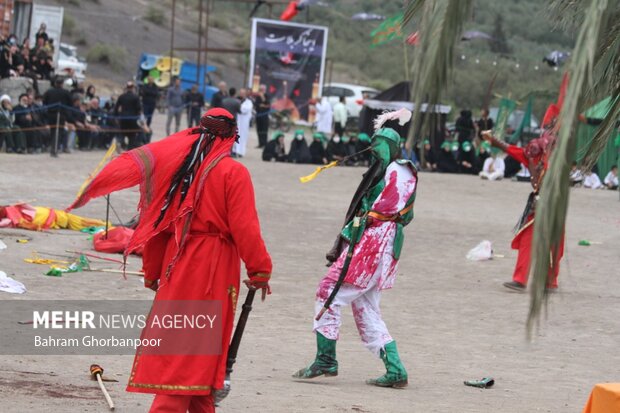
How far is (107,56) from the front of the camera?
4784cm

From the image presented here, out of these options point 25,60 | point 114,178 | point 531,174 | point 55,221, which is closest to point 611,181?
point 25,60

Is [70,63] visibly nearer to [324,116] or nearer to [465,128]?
[324,116]

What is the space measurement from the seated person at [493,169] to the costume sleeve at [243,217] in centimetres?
2187

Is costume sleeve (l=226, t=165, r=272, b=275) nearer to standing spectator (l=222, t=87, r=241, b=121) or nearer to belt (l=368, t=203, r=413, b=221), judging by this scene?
belt (l=368, t=203, r=413, b=221)

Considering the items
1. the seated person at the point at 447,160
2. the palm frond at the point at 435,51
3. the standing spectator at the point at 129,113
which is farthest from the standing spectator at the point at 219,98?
the palm frond at the point at 435,51

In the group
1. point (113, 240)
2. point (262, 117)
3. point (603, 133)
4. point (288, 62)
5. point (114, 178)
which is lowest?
point (113, 240)

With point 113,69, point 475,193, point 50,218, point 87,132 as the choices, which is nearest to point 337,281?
point 50,218

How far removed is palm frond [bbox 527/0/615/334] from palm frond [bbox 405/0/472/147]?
1.21ft

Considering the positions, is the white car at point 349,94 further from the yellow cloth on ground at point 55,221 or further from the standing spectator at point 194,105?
the yellow cloth on ground at point 55,221

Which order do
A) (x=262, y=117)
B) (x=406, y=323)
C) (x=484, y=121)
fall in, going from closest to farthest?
(x=484, y=121), (x=406, y=323), (x=262, y=117)

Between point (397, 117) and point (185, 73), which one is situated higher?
point (397, 117)

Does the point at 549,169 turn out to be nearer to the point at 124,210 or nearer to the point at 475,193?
the point at 124,210

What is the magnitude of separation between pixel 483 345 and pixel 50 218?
20.7 ft

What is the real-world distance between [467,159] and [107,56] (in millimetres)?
23192
